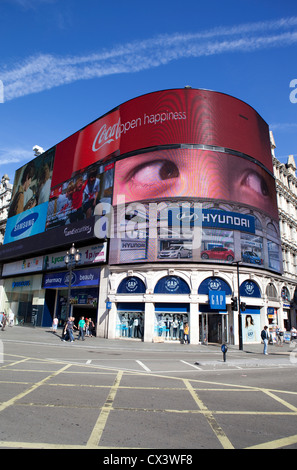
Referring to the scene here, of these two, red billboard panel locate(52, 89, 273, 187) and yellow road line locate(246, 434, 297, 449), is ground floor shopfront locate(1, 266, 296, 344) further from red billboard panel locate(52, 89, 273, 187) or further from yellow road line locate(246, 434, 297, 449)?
yellow road line locate(246, 434, 297, 449)

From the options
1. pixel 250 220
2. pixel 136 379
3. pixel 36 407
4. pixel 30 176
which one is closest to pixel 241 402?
pixel 136 379

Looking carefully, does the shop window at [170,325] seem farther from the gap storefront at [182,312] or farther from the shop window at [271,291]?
the shop window at [271,291]

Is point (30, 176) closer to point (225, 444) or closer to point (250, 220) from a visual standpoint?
point (250, 220)

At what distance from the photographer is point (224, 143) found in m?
31.6

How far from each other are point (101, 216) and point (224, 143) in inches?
572

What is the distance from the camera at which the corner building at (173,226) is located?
27891mm

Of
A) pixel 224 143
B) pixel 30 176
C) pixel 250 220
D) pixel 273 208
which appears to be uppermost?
pixel 30 176

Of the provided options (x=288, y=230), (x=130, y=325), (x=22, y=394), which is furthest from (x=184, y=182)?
(x=22, y=394)

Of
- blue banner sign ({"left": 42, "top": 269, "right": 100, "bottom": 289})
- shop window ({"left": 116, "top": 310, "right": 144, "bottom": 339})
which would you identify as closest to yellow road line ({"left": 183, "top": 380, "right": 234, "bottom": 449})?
shop window ({"left": 116, "top": 310, "right": 144, "bottom": 339})

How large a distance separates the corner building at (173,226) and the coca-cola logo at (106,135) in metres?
0.15

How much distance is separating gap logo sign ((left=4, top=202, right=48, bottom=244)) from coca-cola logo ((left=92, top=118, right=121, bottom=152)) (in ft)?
36.4

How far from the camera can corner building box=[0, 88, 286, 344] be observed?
1098 inches

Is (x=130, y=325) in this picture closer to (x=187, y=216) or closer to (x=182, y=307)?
(x=182, y=307)

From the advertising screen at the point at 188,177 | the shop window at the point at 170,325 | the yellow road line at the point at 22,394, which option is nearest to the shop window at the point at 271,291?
the advertising screen at the point at 188,177
